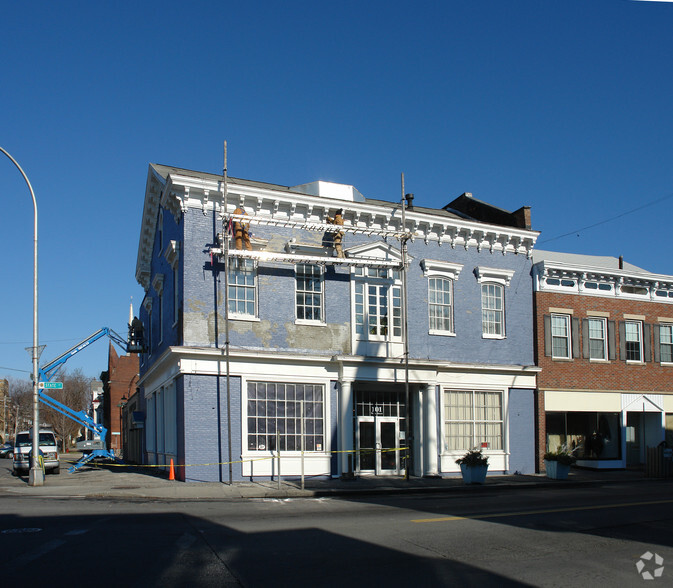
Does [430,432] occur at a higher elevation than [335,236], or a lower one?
lower

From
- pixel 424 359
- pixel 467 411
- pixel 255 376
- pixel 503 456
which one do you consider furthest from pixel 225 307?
pixel 503 456

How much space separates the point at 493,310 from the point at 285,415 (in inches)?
365

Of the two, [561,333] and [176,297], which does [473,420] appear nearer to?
[561,333]

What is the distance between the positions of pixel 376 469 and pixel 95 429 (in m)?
13.4

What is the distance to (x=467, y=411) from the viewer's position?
82.8 feet

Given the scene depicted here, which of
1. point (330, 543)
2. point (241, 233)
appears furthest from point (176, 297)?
point (330, 543)

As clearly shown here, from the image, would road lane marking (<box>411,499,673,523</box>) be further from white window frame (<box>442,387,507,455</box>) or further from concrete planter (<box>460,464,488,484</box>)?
white window frame (<box>442,387,507,455</box>)

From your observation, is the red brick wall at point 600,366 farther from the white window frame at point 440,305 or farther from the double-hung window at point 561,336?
the white window frame at point 440,305

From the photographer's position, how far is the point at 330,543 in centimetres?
1002

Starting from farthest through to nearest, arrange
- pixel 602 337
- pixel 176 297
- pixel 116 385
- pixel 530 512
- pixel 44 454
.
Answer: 1. pixel 116 385
2. pixel 602 337
3. pixel 44 454
4. pixel 176 297
5. pixel 530 512

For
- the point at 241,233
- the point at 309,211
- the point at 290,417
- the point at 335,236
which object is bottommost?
the point at 290,417

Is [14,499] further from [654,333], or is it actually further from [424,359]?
[654,333]
